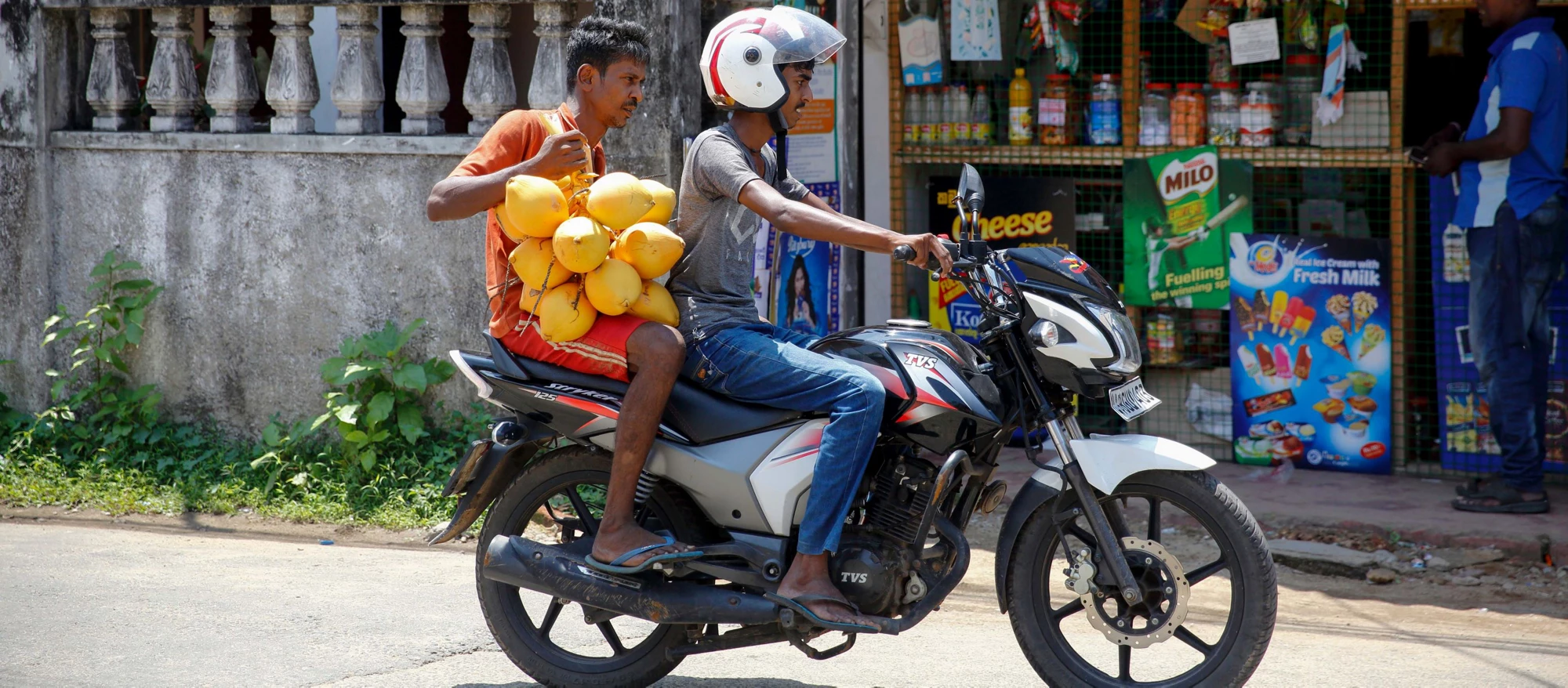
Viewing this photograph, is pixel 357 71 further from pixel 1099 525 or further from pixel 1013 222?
pixel 1099 525

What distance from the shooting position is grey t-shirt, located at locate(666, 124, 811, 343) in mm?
3938

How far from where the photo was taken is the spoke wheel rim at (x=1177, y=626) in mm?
3750

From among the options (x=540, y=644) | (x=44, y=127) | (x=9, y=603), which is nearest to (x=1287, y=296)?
(x=540, y=644)

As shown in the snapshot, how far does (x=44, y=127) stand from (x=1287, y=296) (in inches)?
233

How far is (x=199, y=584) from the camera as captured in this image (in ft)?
17.5

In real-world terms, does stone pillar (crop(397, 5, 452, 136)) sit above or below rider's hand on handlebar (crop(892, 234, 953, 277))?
above

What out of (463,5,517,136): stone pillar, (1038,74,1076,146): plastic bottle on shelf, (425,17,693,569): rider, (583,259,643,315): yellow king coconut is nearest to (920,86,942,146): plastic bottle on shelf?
(1038,74,1076,146): plastic bottle on shelf

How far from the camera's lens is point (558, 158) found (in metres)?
3.97

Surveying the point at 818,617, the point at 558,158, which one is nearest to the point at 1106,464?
the point at 818,617

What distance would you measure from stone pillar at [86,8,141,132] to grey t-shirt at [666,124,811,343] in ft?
14.1

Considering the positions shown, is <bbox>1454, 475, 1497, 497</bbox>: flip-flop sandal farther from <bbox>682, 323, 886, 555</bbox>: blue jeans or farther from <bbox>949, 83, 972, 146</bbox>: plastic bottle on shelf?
<bbox>682, 323, 886, 555</bbox>: blue jeans

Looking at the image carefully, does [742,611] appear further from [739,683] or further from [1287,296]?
[1287,296]

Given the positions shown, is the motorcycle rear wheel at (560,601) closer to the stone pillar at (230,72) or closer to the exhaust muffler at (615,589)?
the exhaust muffler at (615,589)

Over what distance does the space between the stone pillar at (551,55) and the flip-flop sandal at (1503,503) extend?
413 centimetres
